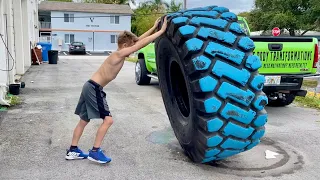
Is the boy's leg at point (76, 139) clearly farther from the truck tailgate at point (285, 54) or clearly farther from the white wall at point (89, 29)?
the white wall at point (89, 29)

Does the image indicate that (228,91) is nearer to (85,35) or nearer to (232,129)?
(232,129)

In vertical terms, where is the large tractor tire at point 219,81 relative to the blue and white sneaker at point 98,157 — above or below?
above

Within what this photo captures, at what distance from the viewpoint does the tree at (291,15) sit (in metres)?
26.6

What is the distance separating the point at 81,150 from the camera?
16.4 ft

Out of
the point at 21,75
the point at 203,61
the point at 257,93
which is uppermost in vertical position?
the point at 203,61

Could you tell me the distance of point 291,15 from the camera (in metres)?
27.7

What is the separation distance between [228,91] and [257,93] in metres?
0.38

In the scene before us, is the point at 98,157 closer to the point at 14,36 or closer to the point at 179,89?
the point at 179,89

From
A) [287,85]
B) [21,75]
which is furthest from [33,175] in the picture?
[21,75]

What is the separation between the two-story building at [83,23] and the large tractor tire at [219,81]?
161 feet

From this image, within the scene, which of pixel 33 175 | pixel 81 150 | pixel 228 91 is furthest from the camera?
pixel 81 150

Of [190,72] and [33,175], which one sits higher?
[190,72]

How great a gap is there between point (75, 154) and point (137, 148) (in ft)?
2.94

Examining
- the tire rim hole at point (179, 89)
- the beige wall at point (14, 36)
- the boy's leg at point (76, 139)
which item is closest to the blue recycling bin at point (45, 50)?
the beige wall at point (14, 36)
